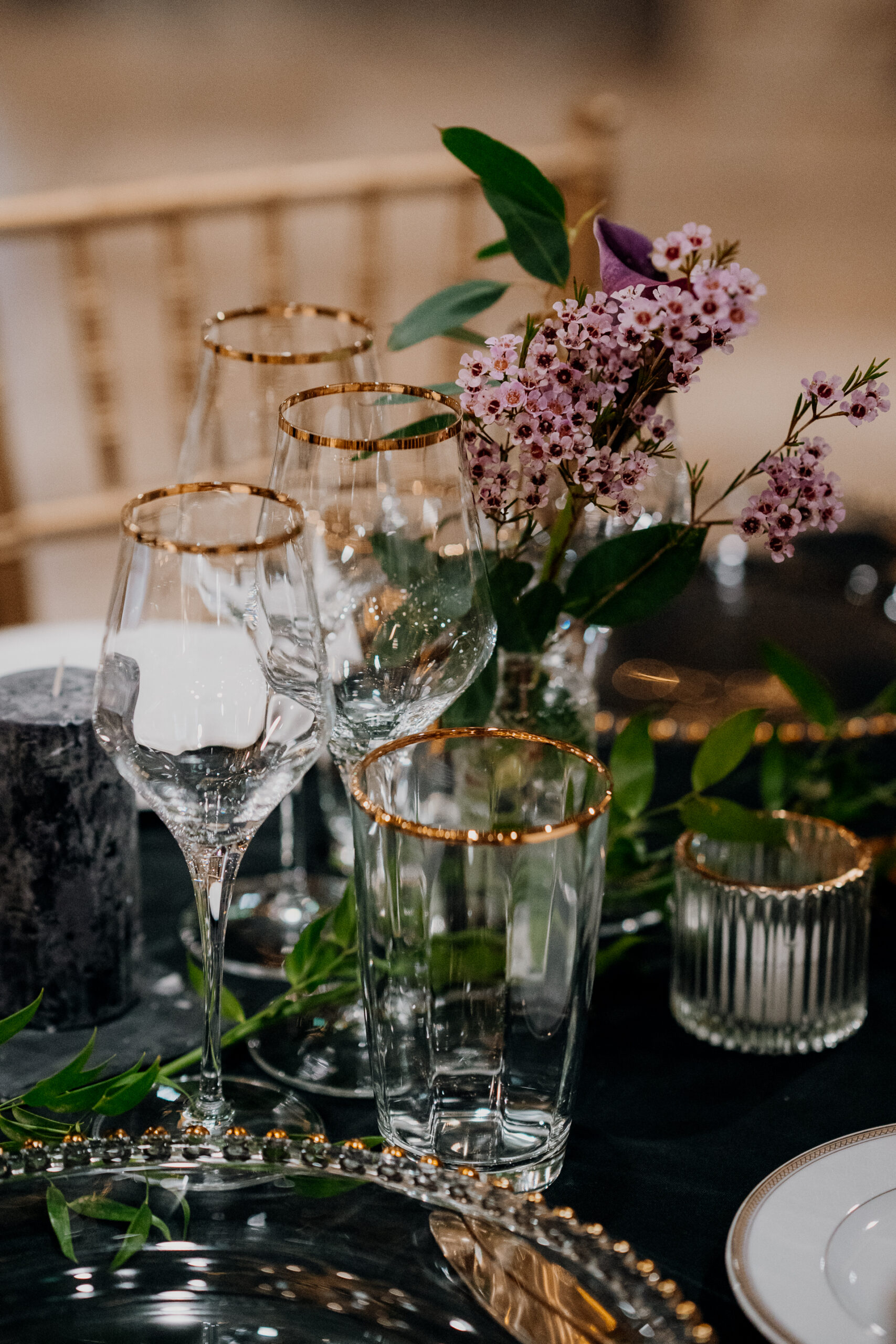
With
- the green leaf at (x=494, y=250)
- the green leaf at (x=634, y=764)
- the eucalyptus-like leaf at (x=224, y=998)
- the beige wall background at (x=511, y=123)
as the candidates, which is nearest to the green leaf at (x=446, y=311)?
the green leaf at (x=494, y=250)

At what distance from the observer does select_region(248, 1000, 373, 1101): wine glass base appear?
2.05 ft

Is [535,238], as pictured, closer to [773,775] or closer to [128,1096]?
[773,775]

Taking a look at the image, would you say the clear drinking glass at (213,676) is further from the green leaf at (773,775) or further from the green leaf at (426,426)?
the green leaf at (773,775)

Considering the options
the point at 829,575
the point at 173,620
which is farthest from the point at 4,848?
the point at 829,575

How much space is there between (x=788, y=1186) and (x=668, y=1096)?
0.11 metres

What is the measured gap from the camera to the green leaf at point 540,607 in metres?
0.66

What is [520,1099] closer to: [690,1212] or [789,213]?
[690,1212]

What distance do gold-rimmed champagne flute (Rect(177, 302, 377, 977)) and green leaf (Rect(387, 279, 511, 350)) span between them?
0.07m

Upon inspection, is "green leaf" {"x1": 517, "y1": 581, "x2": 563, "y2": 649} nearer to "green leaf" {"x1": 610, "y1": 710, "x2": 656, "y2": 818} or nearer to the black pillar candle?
"green leaf" {"x1": 610, "y1": 710, "x2": 656, "y2": 818}

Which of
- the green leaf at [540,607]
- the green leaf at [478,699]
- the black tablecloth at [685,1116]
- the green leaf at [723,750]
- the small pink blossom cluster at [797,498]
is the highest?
the small pink blossom cluster at [797,498]

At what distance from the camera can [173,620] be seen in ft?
1.67

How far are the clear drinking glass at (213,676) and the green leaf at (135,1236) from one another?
6cm

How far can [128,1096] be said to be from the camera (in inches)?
22.4

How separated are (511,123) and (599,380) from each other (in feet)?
23.4
